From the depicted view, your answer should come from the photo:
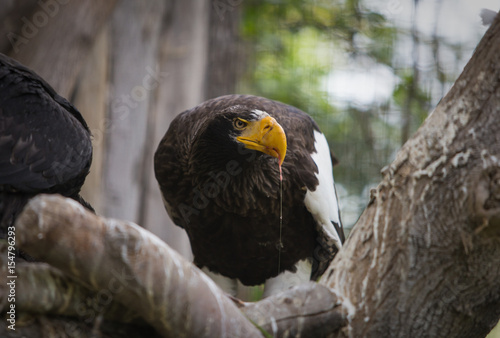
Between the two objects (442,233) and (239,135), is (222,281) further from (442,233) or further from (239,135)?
(442,233)

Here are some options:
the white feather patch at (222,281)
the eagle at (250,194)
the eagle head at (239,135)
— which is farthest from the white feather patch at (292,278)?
the eagle head at (239,135)

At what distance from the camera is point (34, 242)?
1.50 metres

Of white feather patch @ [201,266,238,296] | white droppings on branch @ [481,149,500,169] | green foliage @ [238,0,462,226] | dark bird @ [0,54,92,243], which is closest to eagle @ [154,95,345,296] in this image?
white feather patch @ [201,266,238,296]

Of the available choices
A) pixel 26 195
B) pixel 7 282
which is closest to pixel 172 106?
pixel 26 195

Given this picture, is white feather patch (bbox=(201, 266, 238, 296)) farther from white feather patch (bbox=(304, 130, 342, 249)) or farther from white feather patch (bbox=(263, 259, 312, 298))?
white feather patch (bbox=(304, 130, 342, 249))

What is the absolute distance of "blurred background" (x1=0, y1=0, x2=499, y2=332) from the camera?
379 centimetres

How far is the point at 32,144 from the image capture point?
8.17ft

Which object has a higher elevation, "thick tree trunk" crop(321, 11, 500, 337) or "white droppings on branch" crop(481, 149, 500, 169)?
"white droppings on branch" crop(481, 149, 500, 169)

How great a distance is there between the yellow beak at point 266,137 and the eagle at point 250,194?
62mm

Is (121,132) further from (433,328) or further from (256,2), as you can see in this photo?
(433,328)

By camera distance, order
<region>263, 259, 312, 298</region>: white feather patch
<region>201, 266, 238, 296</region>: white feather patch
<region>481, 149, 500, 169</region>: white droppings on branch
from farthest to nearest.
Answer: <region>201, 266, 238, 296</region>: white feather patch < <region>263, 259, 312, 298</region>: white feather patch < <region>481, 149, 500, 169</region>: white droppings on branch

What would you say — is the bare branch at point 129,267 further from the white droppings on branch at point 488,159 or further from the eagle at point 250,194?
the eagle at point 250,194

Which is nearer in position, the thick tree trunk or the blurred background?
the thick tree trunk

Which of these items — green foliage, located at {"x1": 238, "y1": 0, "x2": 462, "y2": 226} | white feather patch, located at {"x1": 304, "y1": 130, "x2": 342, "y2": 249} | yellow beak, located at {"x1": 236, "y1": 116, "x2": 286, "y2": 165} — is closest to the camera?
yellow beak, located at {"x1": 236, "y1": 116, "x2": 286, "y2": 165}
